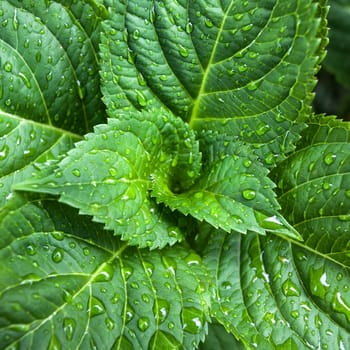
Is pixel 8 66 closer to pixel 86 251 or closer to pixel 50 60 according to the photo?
pixel 50 60

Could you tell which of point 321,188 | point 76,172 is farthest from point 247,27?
point 76,172

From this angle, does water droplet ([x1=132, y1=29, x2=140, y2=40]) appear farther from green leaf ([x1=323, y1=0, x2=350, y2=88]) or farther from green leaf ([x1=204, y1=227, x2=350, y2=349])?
green leaf ([x1=323, y1=0, x2=350, y2=88])

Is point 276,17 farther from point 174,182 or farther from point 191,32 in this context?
point 174,182

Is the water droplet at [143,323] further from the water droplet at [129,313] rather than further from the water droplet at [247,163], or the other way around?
the water droplet at [247,163]

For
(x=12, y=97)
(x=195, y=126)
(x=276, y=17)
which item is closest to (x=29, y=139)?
(x=12, y=97)

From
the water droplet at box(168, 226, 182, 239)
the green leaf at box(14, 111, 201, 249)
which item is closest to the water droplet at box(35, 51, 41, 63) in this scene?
the green leaf at box(14, 111, 201, 249)

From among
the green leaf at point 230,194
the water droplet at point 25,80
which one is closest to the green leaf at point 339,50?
the green leaf at point 230,194

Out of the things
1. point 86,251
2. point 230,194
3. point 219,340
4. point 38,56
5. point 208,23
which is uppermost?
point 208,23

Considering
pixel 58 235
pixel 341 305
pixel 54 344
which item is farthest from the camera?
pixel 341 305
